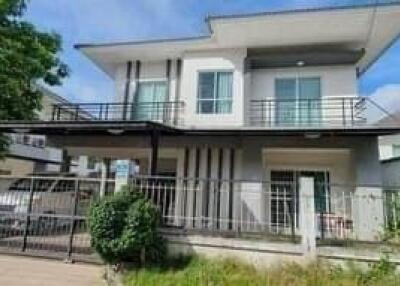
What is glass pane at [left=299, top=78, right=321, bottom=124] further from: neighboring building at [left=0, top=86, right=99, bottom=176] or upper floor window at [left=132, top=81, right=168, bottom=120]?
neighboring building at [left=0, top=86, right=99, bottom=176]

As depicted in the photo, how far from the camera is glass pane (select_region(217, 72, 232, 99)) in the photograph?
15539mm

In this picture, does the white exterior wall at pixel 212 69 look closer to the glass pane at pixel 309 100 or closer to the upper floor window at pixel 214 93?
the upper floor window at pixel 214 93

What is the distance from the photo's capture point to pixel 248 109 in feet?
50.5

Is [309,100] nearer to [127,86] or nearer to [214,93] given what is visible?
[214,93]

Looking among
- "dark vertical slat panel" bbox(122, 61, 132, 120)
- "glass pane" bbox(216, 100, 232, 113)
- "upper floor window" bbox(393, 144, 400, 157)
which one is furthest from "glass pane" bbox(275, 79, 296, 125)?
"upper floor window" bbox(393, 144, 400, 157)

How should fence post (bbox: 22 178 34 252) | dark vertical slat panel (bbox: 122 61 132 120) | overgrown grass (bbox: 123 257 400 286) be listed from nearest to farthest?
1. overgrown grass (bbox: 123 257 400 286)
2. fence post (bbox: 22 178 34 252)
3. dark vertical slat panel (bbox: 122 61 132 120)

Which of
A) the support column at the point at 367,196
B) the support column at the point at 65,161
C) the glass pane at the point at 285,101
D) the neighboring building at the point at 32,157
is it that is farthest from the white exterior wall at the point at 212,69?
the neighboring building at the point at 32,157

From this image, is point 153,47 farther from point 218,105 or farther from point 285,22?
point 285,22

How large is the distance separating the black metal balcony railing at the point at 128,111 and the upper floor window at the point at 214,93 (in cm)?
99

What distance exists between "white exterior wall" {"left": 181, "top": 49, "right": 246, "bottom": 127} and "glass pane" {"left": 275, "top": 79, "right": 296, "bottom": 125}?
152 centimetres

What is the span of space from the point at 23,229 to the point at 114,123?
13.0ft

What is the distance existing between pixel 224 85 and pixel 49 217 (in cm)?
841

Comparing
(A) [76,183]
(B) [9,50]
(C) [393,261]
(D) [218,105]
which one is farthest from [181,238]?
(B) [9,50]

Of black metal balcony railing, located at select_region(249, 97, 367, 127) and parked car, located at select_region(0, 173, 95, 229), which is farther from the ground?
black metal balcony railing, located at select_region(249, 97, 367, 127)
